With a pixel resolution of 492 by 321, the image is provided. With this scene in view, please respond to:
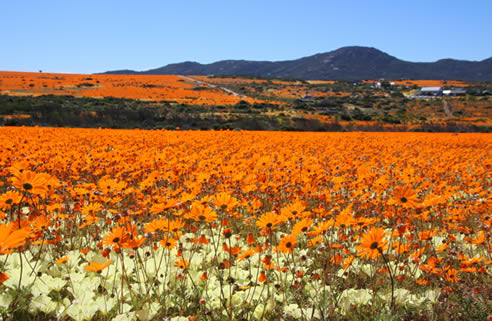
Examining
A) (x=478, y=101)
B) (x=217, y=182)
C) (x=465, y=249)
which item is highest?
(x=478, y=101)

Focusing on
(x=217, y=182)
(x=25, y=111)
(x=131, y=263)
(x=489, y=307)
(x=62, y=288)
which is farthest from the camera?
(x=25, y=111)

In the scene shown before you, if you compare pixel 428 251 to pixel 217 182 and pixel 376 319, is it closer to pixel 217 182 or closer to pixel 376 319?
pixel 376 319

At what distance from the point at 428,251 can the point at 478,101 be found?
214ft

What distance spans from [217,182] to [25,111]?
27510mm

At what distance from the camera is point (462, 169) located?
616cm

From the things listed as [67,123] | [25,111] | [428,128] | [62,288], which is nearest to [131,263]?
[62,288]

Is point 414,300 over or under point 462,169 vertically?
under

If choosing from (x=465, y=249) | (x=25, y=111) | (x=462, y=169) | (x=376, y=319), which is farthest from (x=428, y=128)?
(x=25, y=111)

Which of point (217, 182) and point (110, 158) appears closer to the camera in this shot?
point (217, 182)

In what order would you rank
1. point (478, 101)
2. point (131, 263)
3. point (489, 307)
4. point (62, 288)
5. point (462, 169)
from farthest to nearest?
point (478, 101), point (462, 169), point (131, 263), point (62, 288), point (489, 307)

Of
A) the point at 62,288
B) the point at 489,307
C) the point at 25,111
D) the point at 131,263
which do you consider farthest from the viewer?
the point at 25,111

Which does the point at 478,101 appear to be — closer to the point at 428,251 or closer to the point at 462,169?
the point at 462,169

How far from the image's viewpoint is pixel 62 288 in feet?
8.63

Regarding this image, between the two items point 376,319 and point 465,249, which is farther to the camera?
point 465,249
